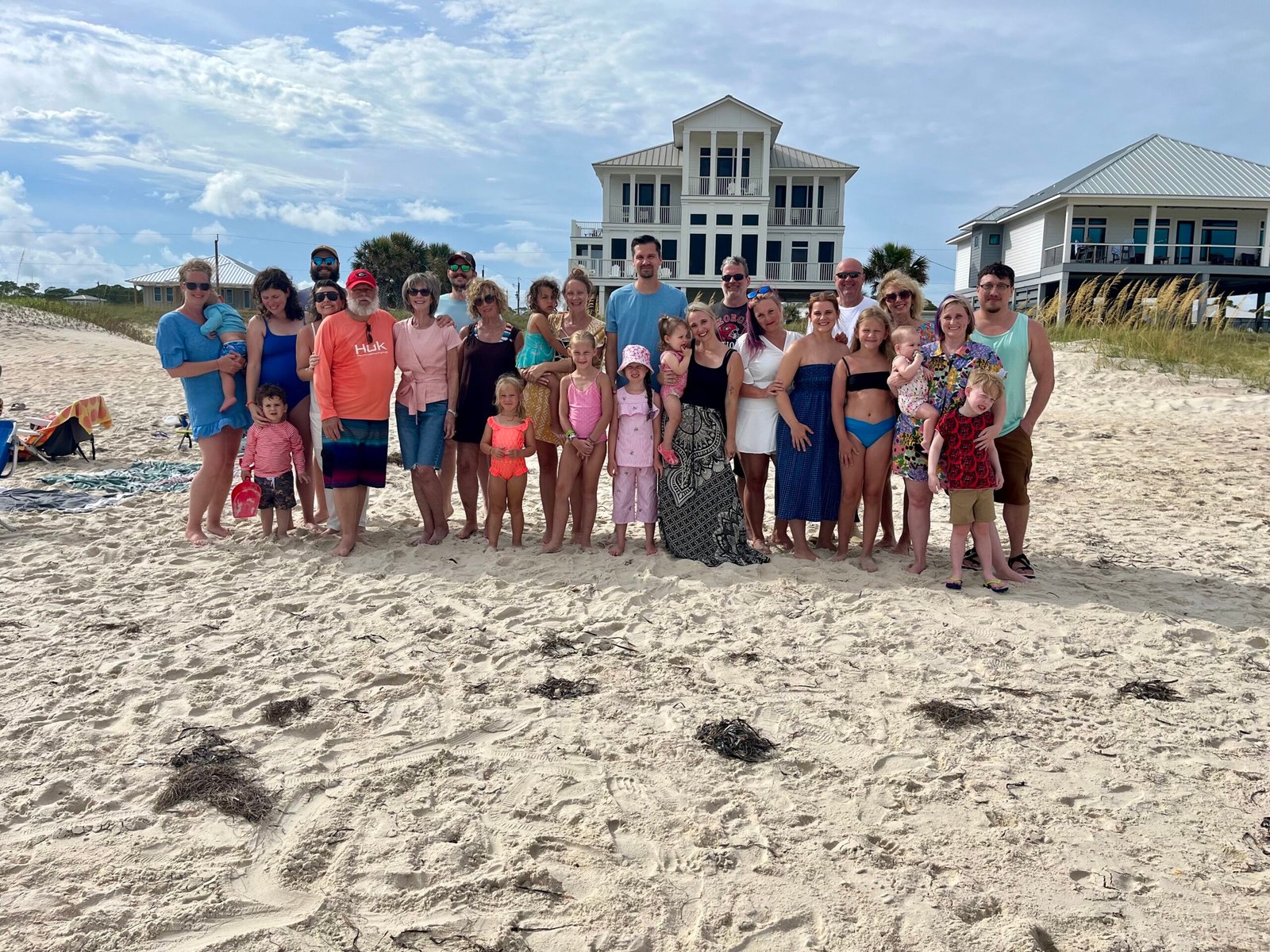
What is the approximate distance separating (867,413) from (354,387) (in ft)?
10.5

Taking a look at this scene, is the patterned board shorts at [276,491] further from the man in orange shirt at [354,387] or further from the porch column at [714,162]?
the porch column at [714,162]

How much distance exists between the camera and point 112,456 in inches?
352

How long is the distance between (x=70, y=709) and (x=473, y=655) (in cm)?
163

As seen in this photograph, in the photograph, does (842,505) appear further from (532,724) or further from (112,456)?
(112,456)

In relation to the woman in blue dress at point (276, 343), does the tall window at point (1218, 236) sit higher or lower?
higher

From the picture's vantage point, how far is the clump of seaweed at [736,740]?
3045mm

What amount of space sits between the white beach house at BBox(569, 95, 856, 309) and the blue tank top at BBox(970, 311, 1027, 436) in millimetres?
23727

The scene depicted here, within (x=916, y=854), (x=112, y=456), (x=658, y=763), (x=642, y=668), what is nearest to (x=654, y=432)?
(x=642, y=668)

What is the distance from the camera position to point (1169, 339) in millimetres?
12664

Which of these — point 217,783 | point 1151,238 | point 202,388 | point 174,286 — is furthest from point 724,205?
point 174,286

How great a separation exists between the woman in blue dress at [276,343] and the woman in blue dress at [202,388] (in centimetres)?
13

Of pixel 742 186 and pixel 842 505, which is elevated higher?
pixel 742 186

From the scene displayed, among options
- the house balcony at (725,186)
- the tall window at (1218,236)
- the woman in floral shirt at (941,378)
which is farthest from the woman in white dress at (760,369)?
the tall window at (1218,236)

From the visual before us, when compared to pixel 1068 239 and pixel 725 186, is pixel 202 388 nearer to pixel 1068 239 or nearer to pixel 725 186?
pixel 1068 239
